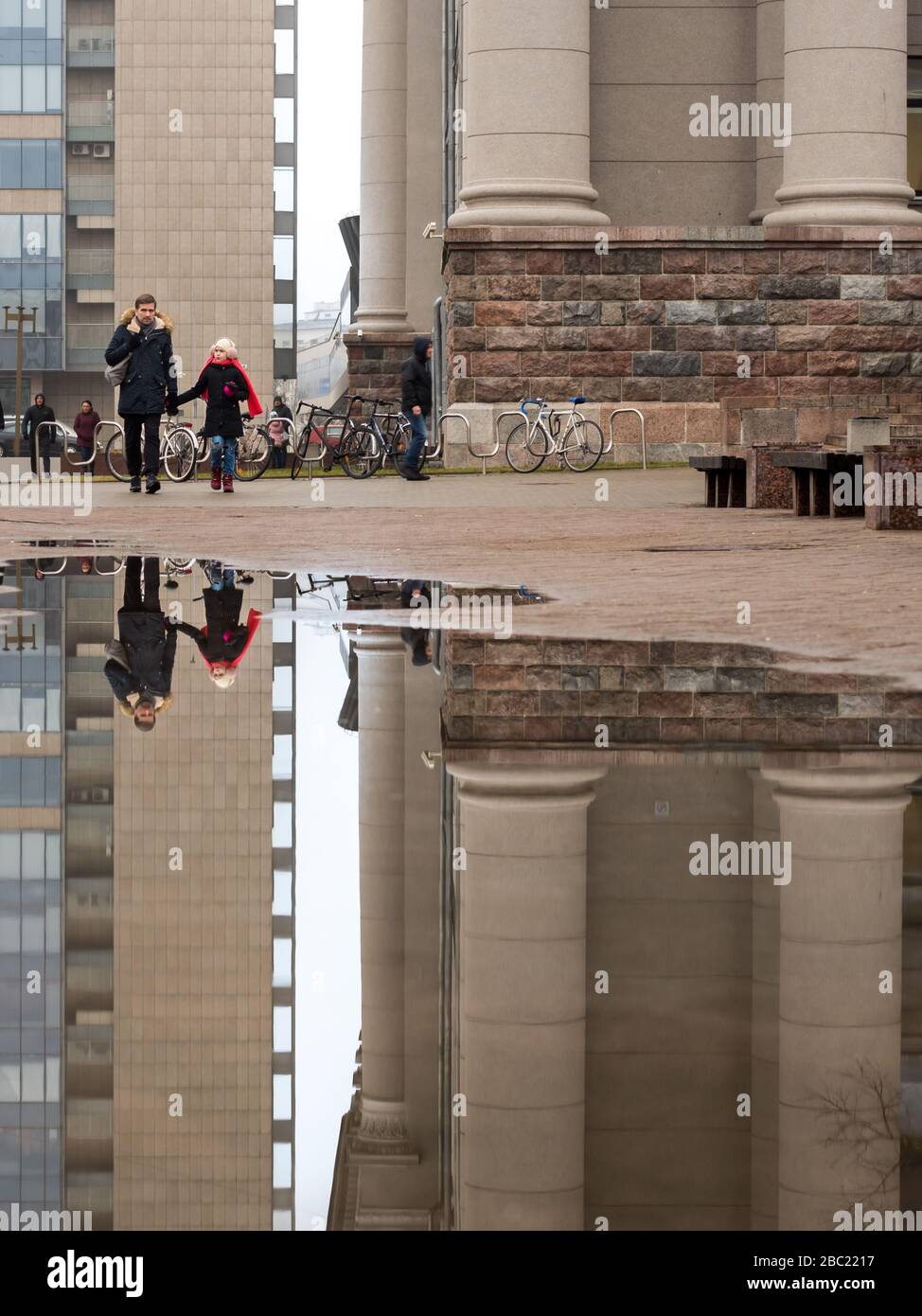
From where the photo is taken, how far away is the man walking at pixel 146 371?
2184cm

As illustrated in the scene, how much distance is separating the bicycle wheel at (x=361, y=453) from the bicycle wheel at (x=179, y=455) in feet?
6.75

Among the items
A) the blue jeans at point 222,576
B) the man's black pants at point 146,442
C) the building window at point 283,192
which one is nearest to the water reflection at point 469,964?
the blue jeans at point 222,576

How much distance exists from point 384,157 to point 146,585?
34146mm

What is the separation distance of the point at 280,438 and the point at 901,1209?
30.6 metres

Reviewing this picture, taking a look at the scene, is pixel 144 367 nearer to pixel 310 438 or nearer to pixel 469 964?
pixel 310 438

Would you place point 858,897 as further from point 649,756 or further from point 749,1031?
point 649,756

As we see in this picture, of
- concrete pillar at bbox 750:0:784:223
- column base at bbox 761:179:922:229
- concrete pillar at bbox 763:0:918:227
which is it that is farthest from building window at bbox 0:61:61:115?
column base at bbox 761:179:922:229

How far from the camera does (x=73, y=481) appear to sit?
28.4m

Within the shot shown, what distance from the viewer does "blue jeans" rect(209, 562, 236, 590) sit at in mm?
11247

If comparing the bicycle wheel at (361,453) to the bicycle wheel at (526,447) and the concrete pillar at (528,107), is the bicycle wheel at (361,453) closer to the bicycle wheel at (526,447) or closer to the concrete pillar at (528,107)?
the bicycle wheel at (526,447)

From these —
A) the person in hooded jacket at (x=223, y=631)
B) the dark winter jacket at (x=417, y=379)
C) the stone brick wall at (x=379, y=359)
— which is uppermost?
the stone brick wall at (x=379, y=359)

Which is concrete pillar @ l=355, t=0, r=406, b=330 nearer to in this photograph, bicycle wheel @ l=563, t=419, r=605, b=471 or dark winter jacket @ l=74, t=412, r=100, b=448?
dark winter jacket @ l=74, t=412, r=100, b=448

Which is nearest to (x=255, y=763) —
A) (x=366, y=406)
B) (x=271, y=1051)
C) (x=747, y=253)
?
(x=271, y=1051)

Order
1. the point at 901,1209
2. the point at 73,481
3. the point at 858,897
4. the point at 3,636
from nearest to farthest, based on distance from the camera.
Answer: the point at 901,1209, the point at 858,897, the point at 3,636, the point at 73,481
